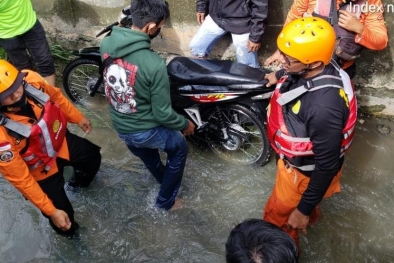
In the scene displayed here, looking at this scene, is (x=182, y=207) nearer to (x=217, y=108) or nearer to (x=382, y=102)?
(x=217, y=108)

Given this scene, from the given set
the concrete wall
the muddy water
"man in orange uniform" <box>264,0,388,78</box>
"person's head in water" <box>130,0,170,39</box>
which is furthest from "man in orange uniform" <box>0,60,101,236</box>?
the concrete wall

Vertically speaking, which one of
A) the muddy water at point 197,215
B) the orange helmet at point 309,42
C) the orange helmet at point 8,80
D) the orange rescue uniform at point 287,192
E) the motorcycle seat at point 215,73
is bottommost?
the muddy water at point 197,215

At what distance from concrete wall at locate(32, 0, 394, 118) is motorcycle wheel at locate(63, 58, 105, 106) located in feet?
2.77

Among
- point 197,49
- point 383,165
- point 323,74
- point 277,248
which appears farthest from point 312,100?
point 197,49

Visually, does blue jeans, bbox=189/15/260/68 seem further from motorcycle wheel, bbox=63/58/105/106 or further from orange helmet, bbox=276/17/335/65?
orange helmet, bbox=276/17/335/65

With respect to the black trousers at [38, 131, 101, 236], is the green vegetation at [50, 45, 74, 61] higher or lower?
lower

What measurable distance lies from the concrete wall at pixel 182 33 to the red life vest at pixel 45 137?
2442mm

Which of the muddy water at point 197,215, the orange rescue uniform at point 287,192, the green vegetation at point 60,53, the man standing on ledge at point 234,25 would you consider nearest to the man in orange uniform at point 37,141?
the muddy water at point 197,215

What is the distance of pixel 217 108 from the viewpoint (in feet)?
13.9

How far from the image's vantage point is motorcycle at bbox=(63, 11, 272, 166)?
12.9ft

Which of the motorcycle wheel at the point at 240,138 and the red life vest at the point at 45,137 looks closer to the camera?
the red life vest at the point at 45,137

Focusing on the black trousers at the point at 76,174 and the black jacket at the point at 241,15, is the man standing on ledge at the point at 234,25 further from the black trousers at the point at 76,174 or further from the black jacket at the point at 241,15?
the black trousers at the point at 76,174

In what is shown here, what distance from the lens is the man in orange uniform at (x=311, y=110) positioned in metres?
2.48

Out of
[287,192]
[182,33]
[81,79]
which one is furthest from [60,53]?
[287,192]
